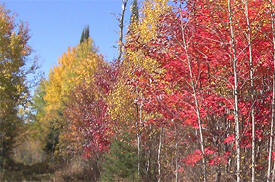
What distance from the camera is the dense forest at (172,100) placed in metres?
6.20

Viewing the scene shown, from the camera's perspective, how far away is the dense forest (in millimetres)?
6195

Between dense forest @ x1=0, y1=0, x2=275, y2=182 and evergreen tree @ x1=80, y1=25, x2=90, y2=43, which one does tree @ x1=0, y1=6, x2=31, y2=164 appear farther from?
evergreen tree @ x1=80, y1=25, x2=90, y2=43

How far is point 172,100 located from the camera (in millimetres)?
6590

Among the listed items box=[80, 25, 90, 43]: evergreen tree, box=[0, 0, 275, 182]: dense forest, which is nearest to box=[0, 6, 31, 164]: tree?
box=[0, 0, 275, 182]: dense forest

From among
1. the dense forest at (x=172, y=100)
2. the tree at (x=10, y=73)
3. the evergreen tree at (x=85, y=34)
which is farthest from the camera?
the evergreen tree at (x=85, y=34)

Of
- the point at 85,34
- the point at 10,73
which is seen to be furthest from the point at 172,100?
the point at 85,34

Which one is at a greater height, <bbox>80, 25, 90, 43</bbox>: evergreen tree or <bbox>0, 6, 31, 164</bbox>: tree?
<bbox>80, 25, 90, 43</bbox>: evergreen tree

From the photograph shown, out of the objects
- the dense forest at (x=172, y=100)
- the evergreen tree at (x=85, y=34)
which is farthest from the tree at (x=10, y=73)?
the evergreen tree at (x=85, y=34)

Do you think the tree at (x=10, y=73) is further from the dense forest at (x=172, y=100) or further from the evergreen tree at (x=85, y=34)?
the evergreen tree at (x=85, y=34)

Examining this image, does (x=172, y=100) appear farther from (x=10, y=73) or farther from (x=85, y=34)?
(x=85, y=34)

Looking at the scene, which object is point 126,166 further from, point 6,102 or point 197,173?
point 6,102

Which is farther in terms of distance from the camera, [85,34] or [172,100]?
[85,34]

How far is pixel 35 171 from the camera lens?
66.4 ft

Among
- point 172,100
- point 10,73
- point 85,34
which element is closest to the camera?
point 172,100
